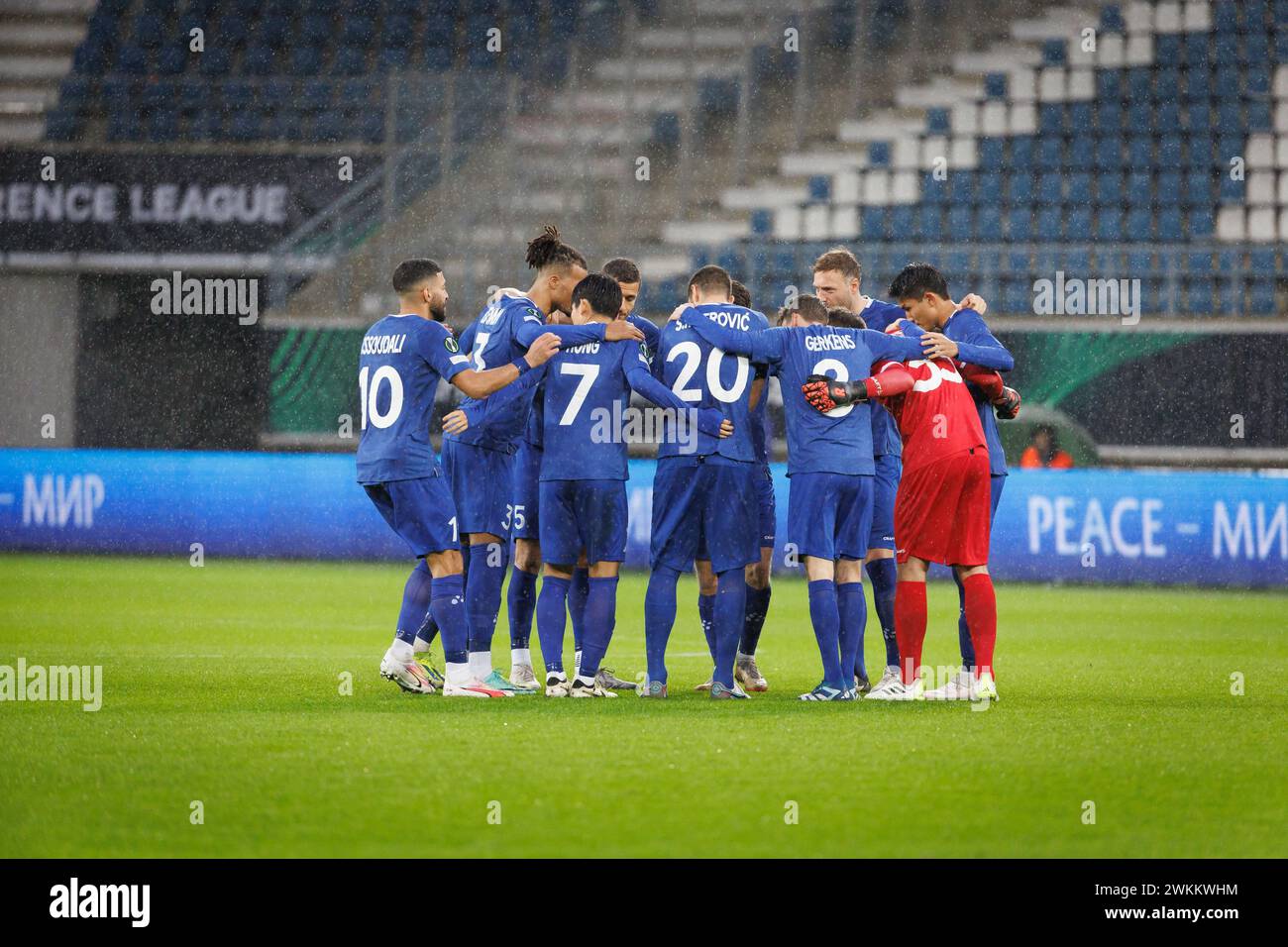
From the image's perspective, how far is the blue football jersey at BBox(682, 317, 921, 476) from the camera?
23.9 ft

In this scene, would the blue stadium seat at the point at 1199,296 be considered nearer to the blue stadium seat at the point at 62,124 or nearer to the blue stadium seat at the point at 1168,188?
the blue stadium seat at the point at 1168,188

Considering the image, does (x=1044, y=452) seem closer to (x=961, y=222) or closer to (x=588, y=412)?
(x=961, y=222)

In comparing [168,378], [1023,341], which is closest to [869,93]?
[1023,341]

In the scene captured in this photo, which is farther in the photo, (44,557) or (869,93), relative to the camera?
(869,93)

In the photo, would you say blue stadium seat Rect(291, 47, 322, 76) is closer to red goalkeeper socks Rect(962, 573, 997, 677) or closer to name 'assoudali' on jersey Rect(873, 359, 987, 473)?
name 'assoudali' on jersey Rect(873, 359, 987, 473)

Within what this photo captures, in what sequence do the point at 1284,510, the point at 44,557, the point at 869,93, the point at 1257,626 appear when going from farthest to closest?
the point at 869,93, the point at 44,557, the point at 1284,510, the point at 1257,626

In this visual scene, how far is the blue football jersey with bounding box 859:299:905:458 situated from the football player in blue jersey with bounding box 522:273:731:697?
4.00 ft

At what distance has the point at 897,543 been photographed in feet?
23.9

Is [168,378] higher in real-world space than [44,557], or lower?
higher

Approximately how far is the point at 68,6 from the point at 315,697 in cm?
1992

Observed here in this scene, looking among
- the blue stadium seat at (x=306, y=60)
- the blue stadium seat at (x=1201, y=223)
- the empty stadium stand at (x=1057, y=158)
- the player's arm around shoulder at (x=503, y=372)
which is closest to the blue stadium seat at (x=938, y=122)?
the empty stadium stand at (x=1057, y=158)

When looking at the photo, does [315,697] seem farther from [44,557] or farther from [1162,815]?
[44,557]

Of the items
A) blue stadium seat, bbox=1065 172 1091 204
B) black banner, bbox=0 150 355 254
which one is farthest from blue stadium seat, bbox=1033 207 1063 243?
black banner, bbox=0 150 355 254

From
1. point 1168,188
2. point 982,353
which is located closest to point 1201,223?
point 1168,188
